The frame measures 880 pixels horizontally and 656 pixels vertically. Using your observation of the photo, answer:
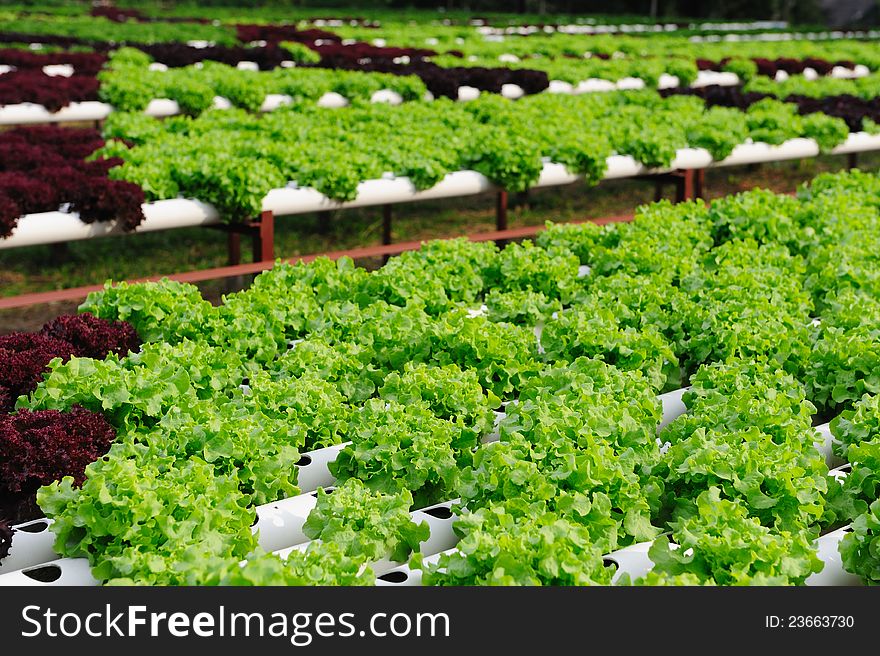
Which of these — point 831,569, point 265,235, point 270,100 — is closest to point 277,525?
point 831,569

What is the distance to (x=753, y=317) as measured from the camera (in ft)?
20.9

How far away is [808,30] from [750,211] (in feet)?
166

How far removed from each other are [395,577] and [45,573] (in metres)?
1.36

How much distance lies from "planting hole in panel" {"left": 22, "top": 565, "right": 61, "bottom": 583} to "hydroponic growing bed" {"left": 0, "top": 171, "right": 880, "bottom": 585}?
0.01 m

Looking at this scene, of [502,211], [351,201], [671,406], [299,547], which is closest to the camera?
[299,547]

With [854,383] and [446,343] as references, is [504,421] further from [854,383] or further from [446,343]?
[854,383]

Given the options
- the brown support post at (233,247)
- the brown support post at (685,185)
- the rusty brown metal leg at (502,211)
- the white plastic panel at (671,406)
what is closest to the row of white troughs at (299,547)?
the white plastic panel at (671,406)

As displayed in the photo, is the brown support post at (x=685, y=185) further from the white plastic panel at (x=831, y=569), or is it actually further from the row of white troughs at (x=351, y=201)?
the white plastic panel at (x=831, y=569)

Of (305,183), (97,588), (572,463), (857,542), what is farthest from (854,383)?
(305,183)

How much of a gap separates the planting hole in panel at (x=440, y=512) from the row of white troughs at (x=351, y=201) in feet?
16.7

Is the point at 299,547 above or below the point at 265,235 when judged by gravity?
below

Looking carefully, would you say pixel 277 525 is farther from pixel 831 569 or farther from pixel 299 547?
pixel 831 569

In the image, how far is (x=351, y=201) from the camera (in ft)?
33.2

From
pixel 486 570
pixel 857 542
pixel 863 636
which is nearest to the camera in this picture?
pixel 863 636
